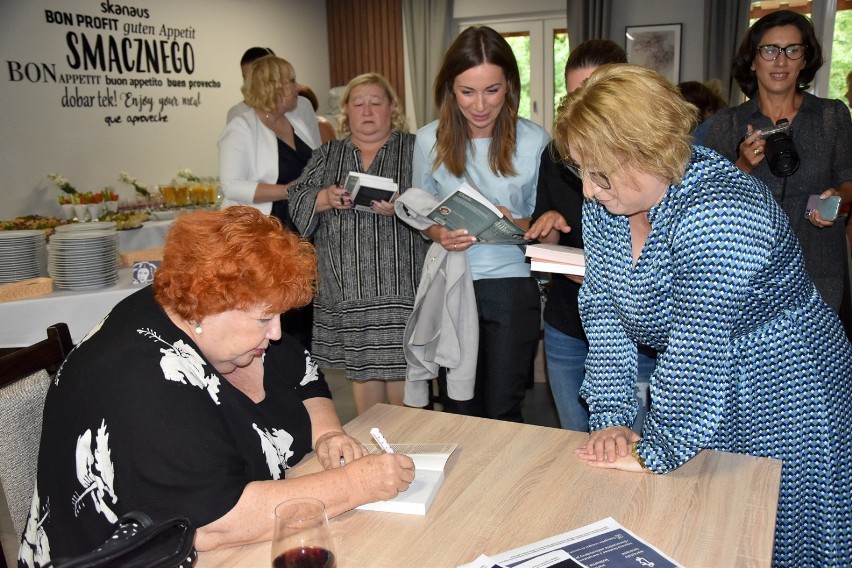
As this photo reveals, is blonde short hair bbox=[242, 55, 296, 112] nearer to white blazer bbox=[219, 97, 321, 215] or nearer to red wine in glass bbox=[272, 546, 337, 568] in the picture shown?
white blazer bbox=[219, 97, 321, 215]

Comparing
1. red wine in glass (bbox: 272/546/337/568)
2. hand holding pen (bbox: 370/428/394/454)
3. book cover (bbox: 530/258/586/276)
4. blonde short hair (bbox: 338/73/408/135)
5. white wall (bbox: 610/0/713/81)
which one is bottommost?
hand holding pen (bbox: 370/428/394/454)

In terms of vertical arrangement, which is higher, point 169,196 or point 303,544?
point 169,196

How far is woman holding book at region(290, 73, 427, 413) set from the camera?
3.05 m

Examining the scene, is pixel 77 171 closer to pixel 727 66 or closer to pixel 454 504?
pixel 454 504

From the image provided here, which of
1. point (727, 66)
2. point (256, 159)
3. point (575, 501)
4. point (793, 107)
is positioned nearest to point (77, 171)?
point (256, 159)

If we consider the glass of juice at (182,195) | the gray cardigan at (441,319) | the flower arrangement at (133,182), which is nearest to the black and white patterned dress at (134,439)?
the gray cardigan at (441,319)

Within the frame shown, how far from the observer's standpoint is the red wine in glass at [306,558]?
102 centimetres

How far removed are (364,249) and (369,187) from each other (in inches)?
11.1

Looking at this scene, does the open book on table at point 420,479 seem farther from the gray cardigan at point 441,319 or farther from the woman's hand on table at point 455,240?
the woman's hand on table at point 455,240

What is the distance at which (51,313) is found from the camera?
9.78 feet

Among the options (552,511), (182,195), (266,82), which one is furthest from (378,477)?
(182,195)

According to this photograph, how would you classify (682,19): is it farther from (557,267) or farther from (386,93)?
(557,267)

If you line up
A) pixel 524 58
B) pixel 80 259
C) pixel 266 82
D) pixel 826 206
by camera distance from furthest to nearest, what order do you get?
pixel 524 58 < pixel 266 82 < pixel 80 259 < pixel 826 206

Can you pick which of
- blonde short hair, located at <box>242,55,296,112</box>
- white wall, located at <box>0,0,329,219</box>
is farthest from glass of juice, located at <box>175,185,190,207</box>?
blonde short hair, located at <box>242,55,296,112</box>
